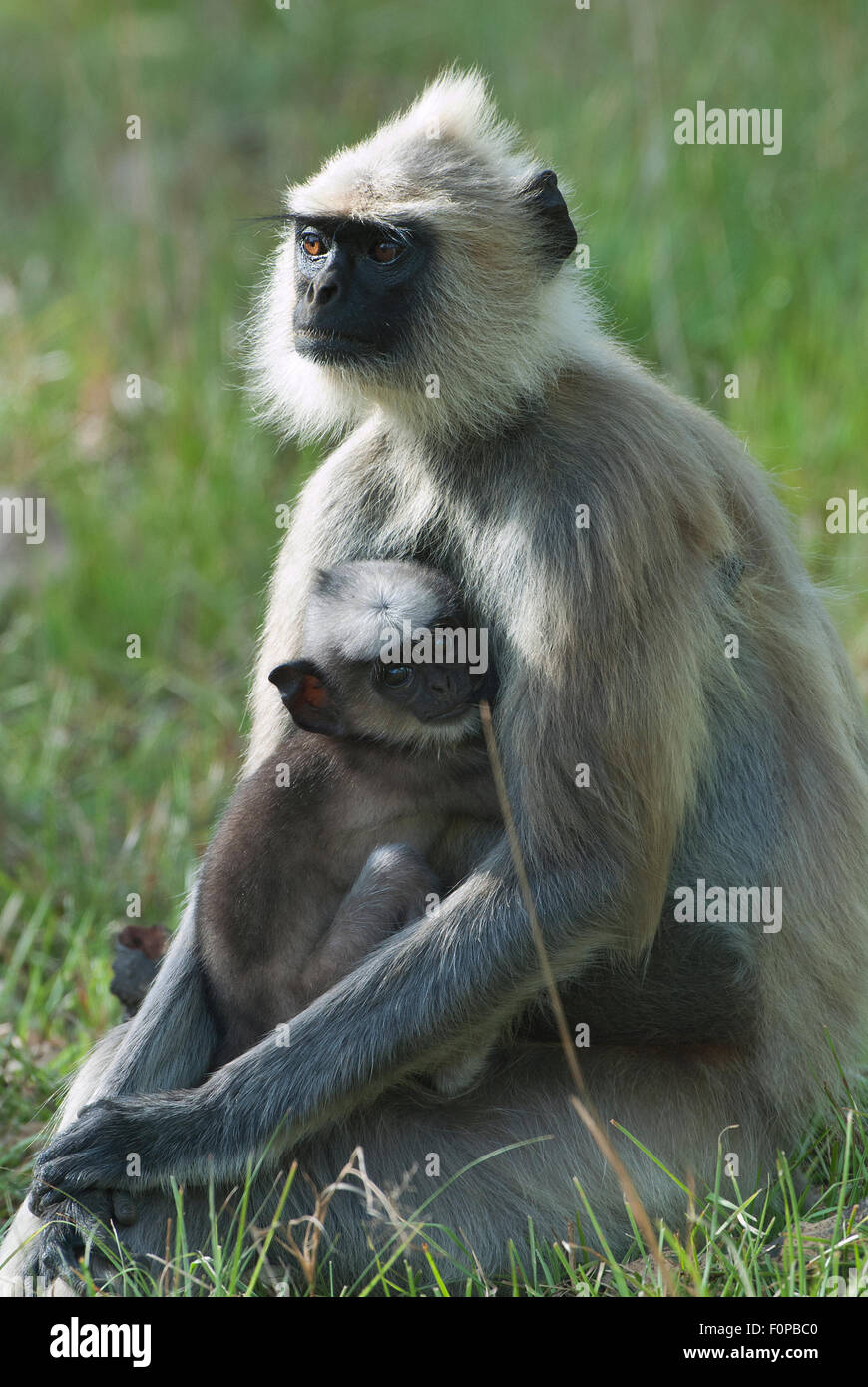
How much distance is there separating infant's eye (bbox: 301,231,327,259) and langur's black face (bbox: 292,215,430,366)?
1 centimetres

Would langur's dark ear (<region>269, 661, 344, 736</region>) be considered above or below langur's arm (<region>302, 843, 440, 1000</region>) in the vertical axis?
above

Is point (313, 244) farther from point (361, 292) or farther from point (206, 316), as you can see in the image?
point (206, 316)

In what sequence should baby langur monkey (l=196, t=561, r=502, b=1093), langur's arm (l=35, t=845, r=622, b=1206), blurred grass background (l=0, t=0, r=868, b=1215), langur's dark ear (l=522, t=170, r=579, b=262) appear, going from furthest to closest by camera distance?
blurred grass background (l=0, t=0, r=868, b=1215), langur's dark ear (l=522, t=170, r=579, b=262), baby langur monkey (l=196, t=561, r=502, b=1093), langur's arm (l=35, t=845, r=622, b=1206)

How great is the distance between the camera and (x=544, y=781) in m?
3.10

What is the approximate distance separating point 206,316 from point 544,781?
4.90 meters

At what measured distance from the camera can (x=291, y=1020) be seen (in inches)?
127

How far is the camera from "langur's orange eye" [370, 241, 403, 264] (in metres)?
3.36

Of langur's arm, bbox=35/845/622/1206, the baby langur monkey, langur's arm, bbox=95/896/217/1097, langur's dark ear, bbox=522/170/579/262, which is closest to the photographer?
langur's arm, bbox=35/845/622/1206

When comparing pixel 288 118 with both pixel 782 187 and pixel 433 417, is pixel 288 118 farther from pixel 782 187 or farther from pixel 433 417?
pixel 433 417

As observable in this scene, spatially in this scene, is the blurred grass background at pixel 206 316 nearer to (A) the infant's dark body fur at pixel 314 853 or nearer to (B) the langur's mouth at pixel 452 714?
(A) the infant's dark body fur at pixel 314 853

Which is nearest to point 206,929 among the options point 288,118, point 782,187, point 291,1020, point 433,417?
point 291,1020

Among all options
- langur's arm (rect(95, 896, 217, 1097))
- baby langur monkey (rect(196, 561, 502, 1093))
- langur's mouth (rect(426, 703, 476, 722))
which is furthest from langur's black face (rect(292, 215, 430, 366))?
langur's arm (rect(95, 896, 217, 1097))

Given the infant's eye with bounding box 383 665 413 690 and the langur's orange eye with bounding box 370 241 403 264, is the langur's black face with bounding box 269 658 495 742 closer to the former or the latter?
the infant's eye with bounding box 383 665 413 690
